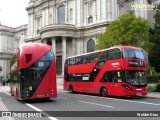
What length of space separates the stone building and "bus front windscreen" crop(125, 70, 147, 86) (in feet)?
96.9

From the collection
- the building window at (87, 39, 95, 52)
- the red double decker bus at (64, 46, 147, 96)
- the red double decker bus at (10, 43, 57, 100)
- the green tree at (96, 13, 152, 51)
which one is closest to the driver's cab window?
the red double decker bus at (64, 46, 147, 96)

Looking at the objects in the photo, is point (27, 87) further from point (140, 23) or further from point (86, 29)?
point (86, 29)

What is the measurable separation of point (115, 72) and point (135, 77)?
1614 millimetres

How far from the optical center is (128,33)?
35188 millimetres

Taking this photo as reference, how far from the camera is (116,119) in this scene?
408 inches

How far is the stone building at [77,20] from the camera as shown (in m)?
51.7

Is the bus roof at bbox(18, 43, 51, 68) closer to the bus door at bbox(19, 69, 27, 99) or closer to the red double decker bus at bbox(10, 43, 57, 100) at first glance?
the red double decker bus at bbox(10, 43, 57, 100)

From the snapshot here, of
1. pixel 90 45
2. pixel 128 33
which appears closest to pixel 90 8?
pixel 90 45

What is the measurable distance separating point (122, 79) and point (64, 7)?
135ft

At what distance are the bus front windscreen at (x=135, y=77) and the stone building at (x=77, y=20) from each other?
29.5 metres

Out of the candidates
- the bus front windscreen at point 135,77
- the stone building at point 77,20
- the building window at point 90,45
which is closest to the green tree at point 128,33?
the stone building at point 77,20

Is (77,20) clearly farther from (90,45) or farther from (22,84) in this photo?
(22,84)

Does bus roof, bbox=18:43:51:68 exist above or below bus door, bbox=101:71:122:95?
above

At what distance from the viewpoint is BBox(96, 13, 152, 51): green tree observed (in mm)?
35438
